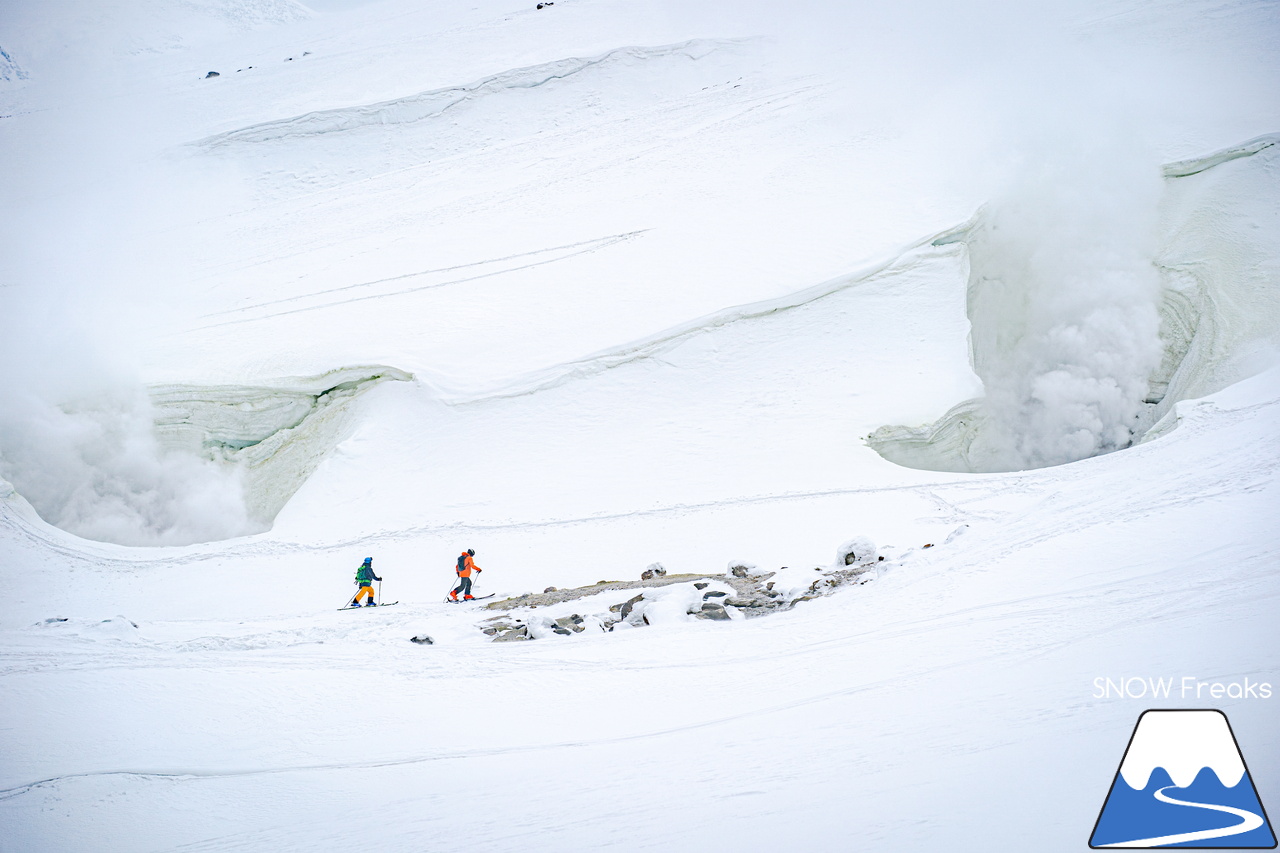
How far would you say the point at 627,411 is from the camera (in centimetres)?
906

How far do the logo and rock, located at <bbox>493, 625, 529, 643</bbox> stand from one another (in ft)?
11.9

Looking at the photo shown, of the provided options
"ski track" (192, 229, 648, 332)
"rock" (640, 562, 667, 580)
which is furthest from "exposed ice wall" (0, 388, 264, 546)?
"rock" (640, 562, 667, 580)

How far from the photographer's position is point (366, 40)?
17.9 meters

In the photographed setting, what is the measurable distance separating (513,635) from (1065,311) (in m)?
9.55

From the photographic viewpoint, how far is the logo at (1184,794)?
8.66 feet

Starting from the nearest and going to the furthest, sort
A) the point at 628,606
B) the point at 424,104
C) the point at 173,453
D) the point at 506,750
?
1. the point at 506,750
2. the point at 628,606
3. the point at 173,453
4. the point at 424,104

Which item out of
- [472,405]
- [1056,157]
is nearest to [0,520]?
[472,405]

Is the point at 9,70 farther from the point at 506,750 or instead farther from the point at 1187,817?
the point at 1187,817

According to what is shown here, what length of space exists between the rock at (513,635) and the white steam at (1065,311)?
7.07 m

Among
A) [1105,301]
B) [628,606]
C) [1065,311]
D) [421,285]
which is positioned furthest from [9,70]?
[1105,301]

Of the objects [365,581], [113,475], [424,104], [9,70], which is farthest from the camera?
[9,70]

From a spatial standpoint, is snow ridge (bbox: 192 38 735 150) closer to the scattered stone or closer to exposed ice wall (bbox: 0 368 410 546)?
exposed ice wall (bbox: 0 368 410 546)

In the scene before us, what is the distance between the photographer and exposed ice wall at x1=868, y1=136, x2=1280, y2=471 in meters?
9.41

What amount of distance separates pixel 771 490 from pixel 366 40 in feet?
53.3
